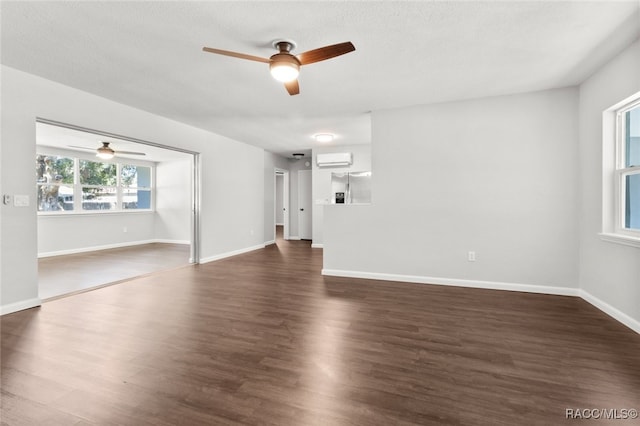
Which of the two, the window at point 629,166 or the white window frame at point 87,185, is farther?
the white window frame at point 87,185

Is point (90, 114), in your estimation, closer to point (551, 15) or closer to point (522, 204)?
point (551, 15)

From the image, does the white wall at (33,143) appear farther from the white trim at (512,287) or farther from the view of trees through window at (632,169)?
the view of trees through window at (632,169)

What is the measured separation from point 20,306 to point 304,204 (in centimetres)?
655

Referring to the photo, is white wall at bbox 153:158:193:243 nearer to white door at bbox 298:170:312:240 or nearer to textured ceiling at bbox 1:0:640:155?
white door at bbox 298:170:312:240

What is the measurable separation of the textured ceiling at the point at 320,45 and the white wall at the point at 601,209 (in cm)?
20

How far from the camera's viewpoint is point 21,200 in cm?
315

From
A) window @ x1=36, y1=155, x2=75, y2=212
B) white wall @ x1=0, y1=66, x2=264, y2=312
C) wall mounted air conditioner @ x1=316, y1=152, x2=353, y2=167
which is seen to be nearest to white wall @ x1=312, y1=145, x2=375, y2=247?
wall mounted air conditioner @ x1=316, y1=152, x2=353, y2=167

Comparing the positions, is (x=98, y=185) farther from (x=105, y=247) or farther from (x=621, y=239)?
(x=621, y=239)

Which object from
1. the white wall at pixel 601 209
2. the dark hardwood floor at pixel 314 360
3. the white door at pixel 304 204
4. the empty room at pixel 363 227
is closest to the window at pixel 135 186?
the empty room at pixel 363 227

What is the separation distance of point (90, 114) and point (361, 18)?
3.58 m

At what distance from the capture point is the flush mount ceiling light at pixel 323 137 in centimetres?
599

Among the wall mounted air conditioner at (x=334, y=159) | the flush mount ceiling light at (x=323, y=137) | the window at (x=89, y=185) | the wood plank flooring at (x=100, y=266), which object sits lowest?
the wood plank flooring at (x=100, y=266)

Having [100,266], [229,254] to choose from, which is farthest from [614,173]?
[100,266]

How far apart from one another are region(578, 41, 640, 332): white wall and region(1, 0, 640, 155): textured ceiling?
198 mm
